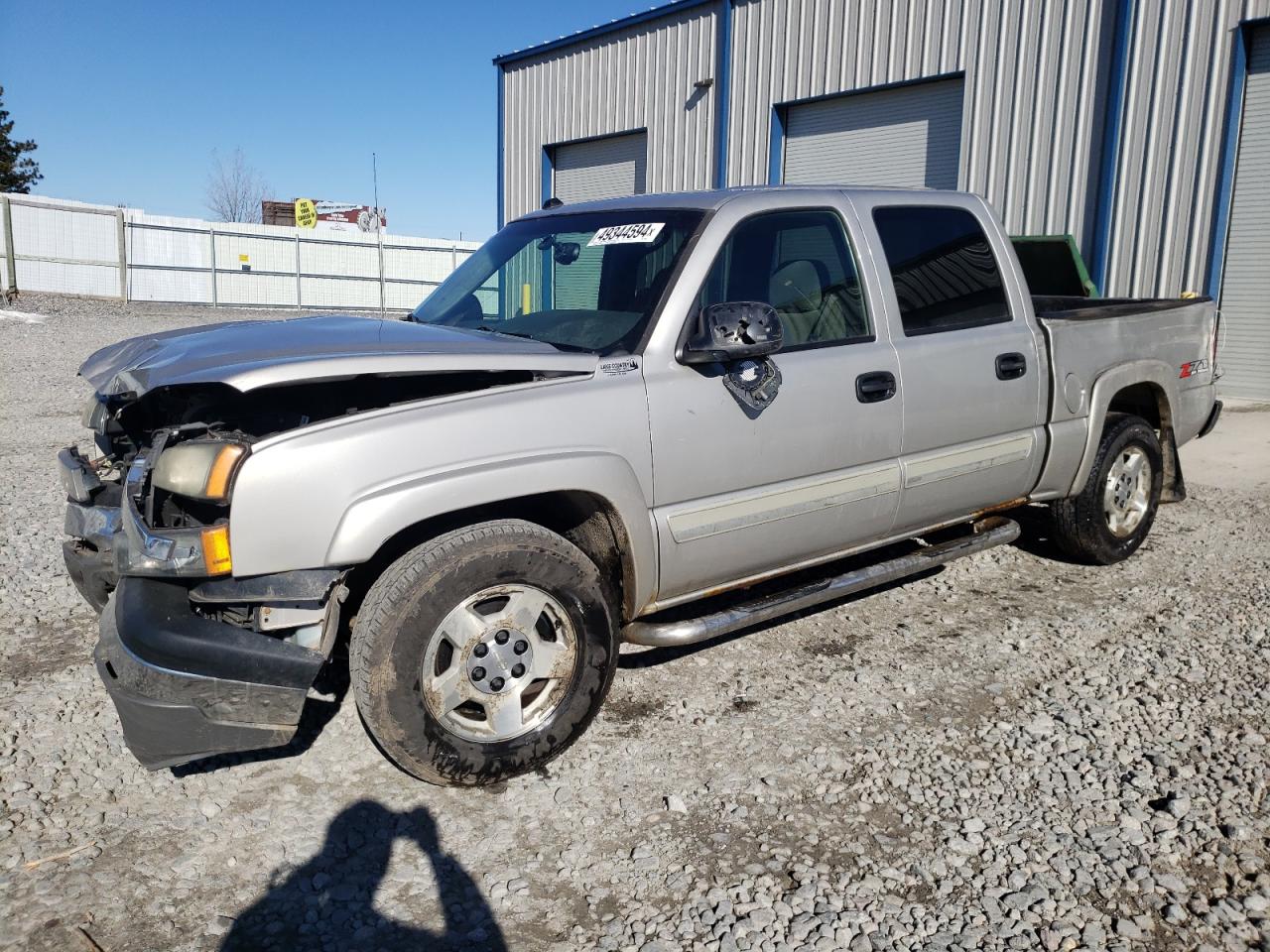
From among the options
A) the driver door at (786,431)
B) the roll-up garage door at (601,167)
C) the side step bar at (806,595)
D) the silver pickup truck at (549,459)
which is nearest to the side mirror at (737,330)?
the silver pickup truck at (549,459)

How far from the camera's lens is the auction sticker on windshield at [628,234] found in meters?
3.88

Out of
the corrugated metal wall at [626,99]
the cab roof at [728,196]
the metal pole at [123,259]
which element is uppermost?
the corrugated metal wall at [626,99]

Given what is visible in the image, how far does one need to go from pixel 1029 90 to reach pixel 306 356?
37.2 ft

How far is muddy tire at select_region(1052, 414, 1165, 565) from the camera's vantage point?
209 inches

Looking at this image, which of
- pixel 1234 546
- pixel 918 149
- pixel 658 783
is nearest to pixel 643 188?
pixel 918 149

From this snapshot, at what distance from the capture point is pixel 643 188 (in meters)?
16.9

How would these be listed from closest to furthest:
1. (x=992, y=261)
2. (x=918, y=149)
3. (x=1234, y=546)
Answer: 1. (x=992, y=261)
2. (x=1234, y=546)
3. (x=918, y=149)

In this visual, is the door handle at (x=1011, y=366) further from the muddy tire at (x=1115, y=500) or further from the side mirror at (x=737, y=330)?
the side mirror at (x=737, y=330)

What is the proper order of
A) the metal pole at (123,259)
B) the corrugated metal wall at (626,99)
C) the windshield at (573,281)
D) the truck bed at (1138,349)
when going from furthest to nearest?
A: the metal pole at (123,259)
the corrugated metal wall at (626,99)
the truck bed at (1138,349)
the windshield at (573,281)

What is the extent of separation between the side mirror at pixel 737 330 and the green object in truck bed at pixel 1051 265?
611cm

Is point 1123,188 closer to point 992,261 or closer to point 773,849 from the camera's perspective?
point 992,261

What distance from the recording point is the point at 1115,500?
5512 mm

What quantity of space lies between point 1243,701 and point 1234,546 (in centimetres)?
253

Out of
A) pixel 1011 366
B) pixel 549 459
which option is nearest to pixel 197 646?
pixel 549 459
